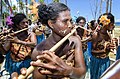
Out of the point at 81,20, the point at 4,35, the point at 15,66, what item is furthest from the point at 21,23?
the point at 81,20

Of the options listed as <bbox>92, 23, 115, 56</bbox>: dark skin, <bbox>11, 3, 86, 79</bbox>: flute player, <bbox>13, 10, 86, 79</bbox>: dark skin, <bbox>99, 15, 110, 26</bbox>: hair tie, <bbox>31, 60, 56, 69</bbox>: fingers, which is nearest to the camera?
<bbox>31, 60, 56, 69</bbox>: fingers

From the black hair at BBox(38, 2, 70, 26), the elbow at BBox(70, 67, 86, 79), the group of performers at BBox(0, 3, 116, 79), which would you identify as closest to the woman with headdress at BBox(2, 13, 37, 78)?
the group of performers at BBox(0, 3, 116, 79)

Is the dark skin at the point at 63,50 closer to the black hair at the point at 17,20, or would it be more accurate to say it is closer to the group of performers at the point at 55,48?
the group of performers at the point at 55,48

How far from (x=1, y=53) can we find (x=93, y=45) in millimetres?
1773

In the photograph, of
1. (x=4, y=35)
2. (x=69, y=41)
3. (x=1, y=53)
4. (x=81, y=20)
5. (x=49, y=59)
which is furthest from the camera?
(x=81, y=20)

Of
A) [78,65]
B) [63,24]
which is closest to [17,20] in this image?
[63,24]

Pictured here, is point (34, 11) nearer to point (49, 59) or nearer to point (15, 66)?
point (49, 59)

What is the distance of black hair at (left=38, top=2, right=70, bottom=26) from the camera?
7.56 ft

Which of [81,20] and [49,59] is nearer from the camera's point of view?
[49,59]

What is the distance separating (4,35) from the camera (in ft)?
16.0

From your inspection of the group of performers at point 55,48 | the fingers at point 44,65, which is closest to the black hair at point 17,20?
the group of performers at point 55,48

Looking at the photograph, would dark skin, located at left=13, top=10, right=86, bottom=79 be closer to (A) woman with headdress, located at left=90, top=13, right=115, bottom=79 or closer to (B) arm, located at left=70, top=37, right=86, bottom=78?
(B) arm, located at left=70, top=37, right=86, bottom=78

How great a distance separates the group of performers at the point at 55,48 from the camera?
5.80 feet

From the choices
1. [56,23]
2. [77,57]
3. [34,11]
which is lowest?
[77,57]
